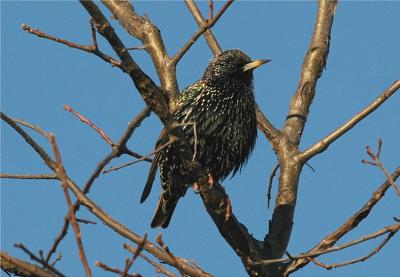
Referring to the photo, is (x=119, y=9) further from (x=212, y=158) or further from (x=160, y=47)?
(x=212, y=158)

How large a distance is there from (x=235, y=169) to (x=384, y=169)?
2.30m

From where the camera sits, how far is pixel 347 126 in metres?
5.00

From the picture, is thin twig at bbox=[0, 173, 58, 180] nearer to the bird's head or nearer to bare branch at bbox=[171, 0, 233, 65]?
bare branch at bbox=[171, 0, 233, 65]

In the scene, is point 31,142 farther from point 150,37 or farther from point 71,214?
point 150,37

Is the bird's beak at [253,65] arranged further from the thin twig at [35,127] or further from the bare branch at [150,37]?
the thin twig at [35,127]

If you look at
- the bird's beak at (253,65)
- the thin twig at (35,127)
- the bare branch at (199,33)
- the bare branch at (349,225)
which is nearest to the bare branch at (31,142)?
the thin twig at (35,127)

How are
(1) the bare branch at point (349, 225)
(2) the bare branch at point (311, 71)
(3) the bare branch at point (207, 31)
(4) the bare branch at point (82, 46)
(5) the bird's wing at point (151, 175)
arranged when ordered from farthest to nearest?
(3) the bare branch at point (207, 31)
(2) the bare branch at point (311, 71)
(5) the bird's wing at point (151, 175)
(1) the bare branch at point (349, 225)
(4) the bare branch at point (82, 46)

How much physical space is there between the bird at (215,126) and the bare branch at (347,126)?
2.32 feet

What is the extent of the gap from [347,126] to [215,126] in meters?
1.20

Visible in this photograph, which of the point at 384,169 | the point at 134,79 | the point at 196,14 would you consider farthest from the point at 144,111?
the point at 196,14

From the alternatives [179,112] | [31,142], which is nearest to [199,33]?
[31,142]

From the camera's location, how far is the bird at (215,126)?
5773 millimetres

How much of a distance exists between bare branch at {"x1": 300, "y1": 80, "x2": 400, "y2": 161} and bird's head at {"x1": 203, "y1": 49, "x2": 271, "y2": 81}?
1.13 metres

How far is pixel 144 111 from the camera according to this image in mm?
3750
